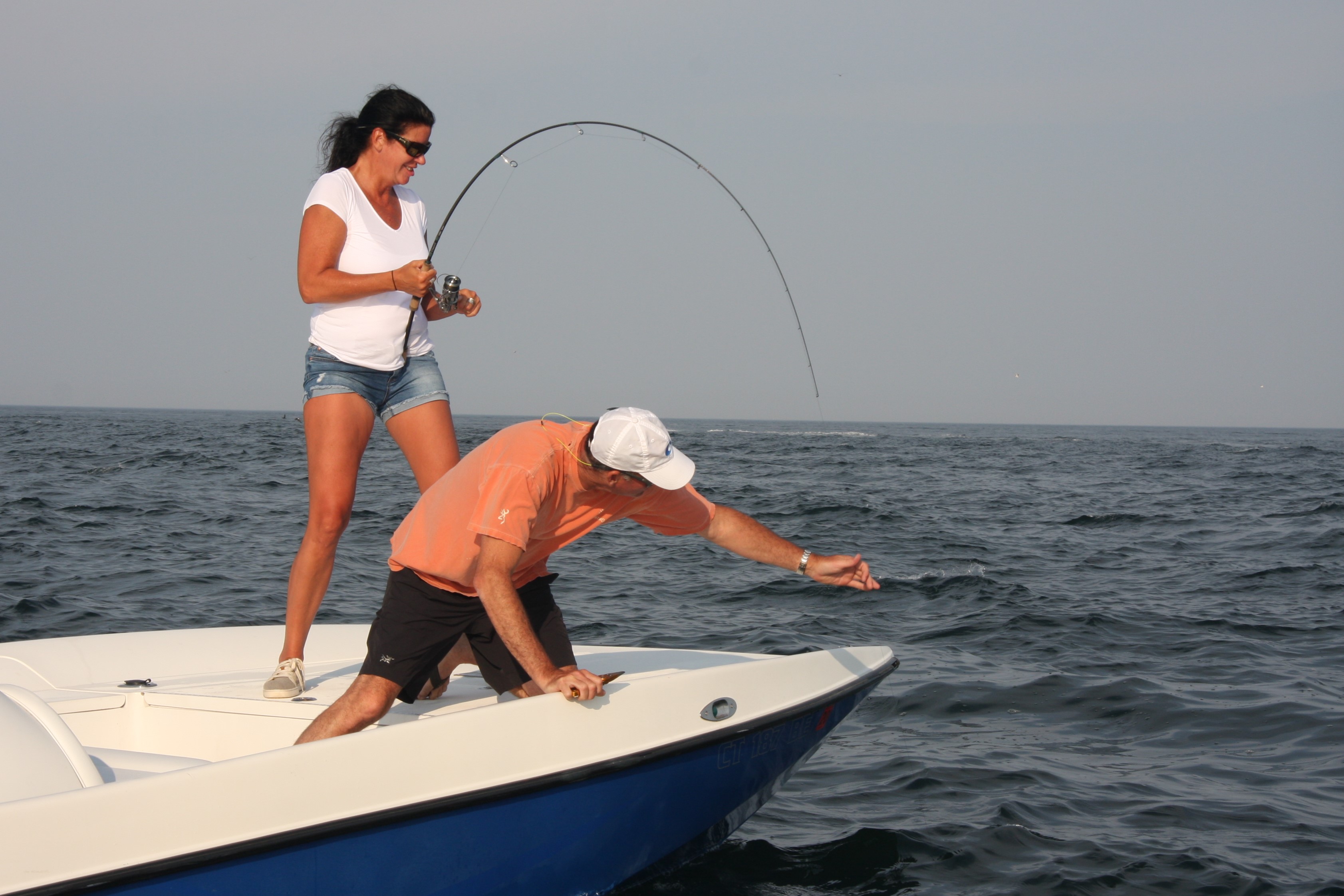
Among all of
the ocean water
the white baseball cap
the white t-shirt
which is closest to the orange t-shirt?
the white baseball cap

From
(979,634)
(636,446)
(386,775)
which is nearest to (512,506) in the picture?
(636,446)

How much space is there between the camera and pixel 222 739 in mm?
3213

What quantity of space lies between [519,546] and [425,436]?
919mm

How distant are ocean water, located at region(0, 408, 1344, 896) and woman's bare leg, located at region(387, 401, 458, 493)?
1.43 m

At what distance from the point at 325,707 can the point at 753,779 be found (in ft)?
4.26

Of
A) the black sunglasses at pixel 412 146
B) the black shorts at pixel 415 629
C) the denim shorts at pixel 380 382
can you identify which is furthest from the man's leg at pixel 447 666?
the black sunglasses at pixel 412 146

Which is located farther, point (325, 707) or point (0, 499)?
point (0, 499)

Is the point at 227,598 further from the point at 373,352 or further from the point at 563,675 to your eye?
the point at 563,675

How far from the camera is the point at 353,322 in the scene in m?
3.20

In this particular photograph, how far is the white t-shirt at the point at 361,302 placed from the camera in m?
3.19

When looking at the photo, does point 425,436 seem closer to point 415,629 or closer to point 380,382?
point 380,382

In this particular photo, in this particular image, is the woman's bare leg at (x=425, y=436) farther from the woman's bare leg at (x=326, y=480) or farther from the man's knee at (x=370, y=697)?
the man's knee at (x=370, y=697)

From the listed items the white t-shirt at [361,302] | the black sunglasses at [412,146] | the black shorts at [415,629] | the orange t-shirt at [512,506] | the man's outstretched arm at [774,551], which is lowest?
the black shorts at [415,629]

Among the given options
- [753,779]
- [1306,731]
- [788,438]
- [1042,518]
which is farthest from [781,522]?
[788,438]
